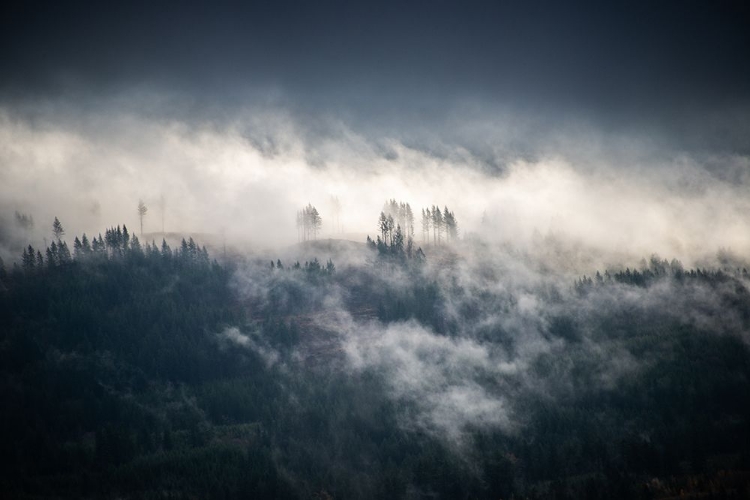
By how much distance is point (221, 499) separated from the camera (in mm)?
199125

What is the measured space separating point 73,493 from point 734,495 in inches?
8505

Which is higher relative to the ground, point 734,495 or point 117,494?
point 117,494

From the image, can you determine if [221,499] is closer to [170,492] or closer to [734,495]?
[170,492]

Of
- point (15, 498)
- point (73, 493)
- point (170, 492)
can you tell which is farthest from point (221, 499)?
point (15, 498)

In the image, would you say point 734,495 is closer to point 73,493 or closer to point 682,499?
point 682,499

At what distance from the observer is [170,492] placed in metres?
197

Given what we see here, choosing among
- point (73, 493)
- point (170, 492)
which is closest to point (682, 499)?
point (170, 492)

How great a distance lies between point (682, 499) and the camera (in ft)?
648

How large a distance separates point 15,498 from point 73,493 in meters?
16.7

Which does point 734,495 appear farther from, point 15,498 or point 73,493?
point 15,498

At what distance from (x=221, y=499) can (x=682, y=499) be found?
497 feet

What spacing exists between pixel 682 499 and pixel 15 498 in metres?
213

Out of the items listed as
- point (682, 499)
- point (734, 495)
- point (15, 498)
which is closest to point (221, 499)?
point (15, 498)

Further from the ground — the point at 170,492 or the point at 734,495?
the point at 170,492
